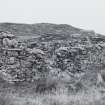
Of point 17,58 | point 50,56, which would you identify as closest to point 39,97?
point 17,58

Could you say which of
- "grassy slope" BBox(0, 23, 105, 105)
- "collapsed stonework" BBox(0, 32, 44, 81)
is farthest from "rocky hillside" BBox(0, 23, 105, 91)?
"grassy slope" BBox(0, 23, 105, 105)

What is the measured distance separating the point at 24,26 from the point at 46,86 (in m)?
5.56

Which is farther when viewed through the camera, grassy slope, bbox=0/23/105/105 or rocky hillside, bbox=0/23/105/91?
rocky hillside, bbox=0/23/105/91

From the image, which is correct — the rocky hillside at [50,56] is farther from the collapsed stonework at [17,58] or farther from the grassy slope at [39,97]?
the grassy slope at [39,97]

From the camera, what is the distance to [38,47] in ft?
28.1

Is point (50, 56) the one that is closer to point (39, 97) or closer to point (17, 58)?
point (17, 58)

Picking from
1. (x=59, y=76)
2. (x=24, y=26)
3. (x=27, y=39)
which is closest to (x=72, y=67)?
(x=59, y=76)

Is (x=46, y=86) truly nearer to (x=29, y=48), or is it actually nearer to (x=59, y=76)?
(x=59, y=76)

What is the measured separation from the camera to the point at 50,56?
853 centimetres

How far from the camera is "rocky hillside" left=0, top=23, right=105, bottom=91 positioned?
735 cm

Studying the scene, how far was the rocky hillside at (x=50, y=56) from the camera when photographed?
735 cm

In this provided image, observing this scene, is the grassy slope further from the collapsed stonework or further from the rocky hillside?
the collapsed stonework

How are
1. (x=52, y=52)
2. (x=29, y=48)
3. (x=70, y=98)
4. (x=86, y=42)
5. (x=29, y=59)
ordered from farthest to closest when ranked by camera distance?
(x=86, y=42)
(x=52, y=52)
(x=29, y=48)
(x=29, y=59)
(x=70, y=98)

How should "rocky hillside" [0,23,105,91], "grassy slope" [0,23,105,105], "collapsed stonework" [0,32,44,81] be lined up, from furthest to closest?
"rocky hillside" [0,23,105,91]
"collapsed stonework" [0,32,44,81]
"grassy slope" [0,23,105,105]
